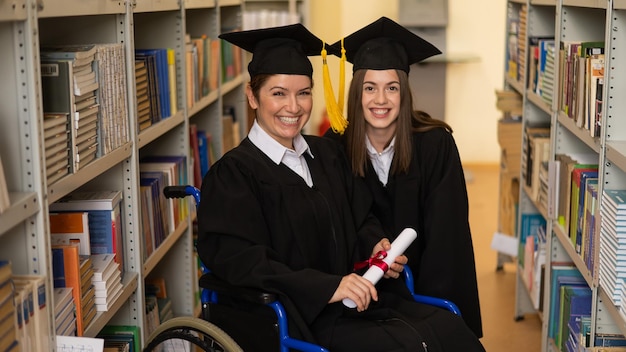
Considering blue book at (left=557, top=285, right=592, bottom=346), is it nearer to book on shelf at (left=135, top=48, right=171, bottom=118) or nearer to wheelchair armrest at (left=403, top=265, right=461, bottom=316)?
wheelchair armrest at (left=403, top=265, right=461, bottom=316)

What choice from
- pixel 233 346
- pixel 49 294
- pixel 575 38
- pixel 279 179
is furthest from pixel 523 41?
pixel 49 294

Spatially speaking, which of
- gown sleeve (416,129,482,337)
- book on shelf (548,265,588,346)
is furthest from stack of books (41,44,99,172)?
book on shelf (548,265,588,346)

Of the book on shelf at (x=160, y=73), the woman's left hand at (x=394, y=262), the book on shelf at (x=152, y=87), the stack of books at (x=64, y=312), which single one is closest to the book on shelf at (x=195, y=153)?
the book on shelf at (x=160, y=73)

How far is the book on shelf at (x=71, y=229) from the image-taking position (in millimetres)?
2570

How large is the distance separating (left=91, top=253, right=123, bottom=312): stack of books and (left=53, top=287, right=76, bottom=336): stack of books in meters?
0.23

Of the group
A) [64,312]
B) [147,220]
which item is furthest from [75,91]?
[147,220]

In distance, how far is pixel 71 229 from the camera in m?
2.58

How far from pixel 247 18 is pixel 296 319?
4.65m

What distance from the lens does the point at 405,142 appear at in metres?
3.18

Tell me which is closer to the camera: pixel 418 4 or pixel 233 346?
pixel 233 346

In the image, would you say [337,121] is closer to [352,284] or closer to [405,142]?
[405,142]

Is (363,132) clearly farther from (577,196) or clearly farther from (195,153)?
(195,153)

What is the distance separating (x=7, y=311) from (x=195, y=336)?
0.69 m

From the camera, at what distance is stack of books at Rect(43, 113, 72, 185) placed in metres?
2.19
